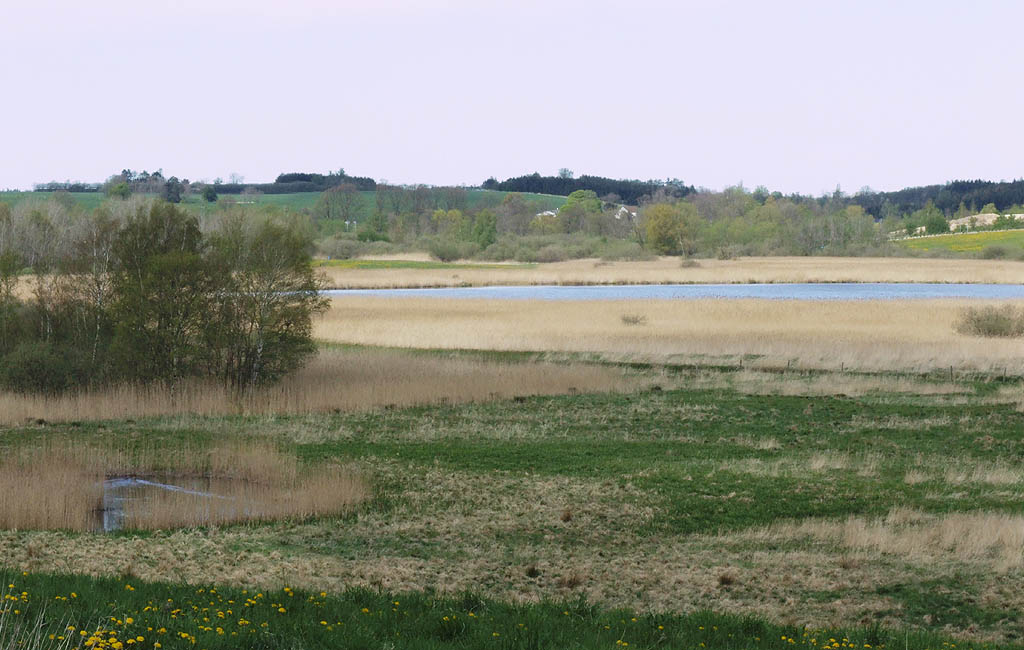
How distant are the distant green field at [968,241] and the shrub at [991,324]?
92063 mm

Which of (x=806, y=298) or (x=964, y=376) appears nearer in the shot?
(x=964, y=376)

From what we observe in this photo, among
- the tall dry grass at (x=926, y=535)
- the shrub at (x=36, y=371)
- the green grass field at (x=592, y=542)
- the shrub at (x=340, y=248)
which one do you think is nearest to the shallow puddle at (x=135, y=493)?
the green grass field at (x=592, y=542)

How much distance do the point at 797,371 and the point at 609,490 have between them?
18.5 metres

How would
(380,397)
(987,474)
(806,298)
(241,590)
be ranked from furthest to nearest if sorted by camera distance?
1. (806,298)
2. (380,397)
3. (987,474)
4. (241,590)

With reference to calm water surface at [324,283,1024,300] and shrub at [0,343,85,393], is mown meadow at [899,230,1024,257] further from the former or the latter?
shrub at [0,343,85,393]

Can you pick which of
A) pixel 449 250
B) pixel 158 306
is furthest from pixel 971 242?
pixel 158 306

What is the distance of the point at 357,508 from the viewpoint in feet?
51.0

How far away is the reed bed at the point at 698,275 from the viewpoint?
301ft

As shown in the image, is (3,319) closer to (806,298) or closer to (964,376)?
(964,376)

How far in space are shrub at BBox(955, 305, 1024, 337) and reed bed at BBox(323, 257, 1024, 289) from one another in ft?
140

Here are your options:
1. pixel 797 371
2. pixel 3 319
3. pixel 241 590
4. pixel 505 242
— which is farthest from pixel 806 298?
pixel 505 242

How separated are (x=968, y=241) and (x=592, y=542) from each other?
517ft

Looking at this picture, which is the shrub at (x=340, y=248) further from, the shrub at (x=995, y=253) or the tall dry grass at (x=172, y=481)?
the tall dry grass at (x=172, y=481)

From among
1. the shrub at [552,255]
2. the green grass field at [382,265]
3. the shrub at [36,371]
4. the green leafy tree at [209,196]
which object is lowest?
the shrub at [36,371]
